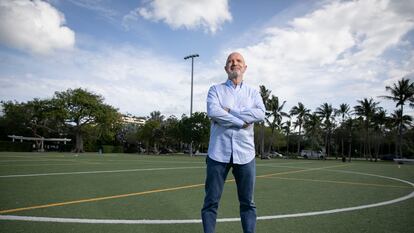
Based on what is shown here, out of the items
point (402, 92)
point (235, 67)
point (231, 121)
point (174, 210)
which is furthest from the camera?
point (402, 92)

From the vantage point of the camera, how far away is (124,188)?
820 centimetres

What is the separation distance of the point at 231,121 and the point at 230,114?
0.09 meters

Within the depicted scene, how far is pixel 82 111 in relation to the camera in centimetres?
5834

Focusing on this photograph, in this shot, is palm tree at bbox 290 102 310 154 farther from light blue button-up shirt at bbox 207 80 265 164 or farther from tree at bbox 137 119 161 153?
light blue button-up shirt at bbox 207 80 265 164

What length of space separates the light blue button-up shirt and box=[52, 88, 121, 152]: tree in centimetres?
5812

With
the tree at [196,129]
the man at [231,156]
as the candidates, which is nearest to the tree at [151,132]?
the tree at [196,129]

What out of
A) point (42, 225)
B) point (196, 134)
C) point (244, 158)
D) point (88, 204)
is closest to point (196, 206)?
point (88, 204)

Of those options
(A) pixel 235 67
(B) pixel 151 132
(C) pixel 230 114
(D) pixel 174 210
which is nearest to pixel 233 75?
(A) pixel 235 67

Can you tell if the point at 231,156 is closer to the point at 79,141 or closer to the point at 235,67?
the point at 235,67

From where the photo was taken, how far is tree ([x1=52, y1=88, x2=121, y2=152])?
5753 centimetres

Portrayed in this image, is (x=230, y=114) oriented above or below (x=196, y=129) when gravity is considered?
below

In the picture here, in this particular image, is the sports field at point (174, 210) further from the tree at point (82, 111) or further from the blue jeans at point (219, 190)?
the tree at point (82, 111)

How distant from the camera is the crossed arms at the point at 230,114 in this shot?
10.7 ft

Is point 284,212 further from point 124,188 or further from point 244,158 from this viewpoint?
point 124,188
